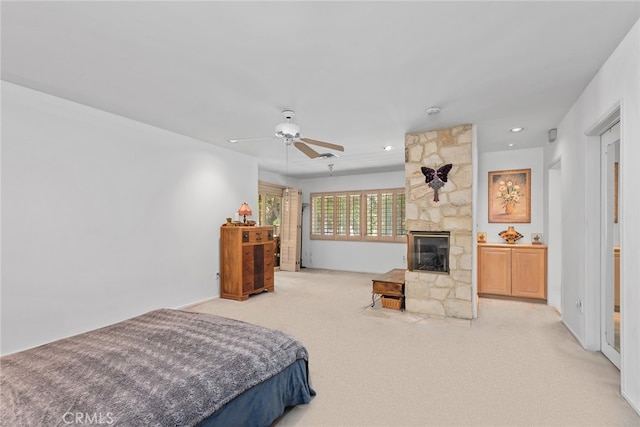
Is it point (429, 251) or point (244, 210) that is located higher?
point (244, 210)

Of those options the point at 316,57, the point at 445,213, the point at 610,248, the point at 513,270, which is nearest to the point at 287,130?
the point at 316,57

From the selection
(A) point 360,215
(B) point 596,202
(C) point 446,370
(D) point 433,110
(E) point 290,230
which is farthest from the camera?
(E) point 290,230

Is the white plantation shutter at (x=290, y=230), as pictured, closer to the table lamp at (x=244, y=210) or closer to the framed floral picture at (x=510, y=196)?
the table lamp at (x=244, y=210)

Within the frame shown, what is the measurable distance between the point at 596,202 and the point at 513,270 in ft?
7.66

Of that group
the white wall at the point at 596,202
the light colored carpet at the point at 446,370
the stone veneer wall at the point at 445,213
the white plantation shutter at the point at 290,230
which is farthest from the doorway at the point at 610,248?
the white plantation shutter at the point at 290,230

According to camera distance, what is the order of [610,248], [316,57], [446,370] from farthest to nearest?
[610,248]
[446,370]
[316,57]

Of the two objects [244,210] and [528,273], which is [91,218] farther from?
[528,273]

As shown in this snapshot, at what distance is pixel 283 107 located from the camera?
11.8ft

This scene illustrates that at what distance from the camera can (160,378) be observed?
162cm

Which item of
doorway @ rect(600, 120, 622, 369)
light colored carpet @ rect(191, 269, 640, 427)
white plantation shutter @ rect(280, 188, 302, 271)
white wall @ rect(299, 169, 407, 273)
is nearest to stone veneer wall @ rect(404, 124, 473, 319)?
light colored carpet @ rect(191, 269, 640, 427)

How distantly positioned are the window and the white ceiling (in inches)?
151

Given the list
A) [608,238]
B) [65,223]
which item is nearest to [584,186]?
[608,238]

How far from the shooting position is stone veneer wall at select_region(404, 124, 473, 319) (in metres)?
4.20

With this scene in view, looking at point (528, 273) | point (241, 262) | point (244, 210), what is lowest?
point (528, 273)
